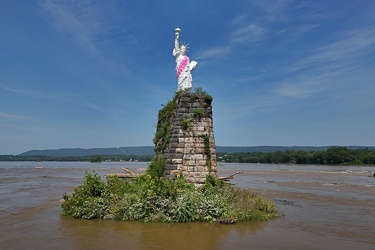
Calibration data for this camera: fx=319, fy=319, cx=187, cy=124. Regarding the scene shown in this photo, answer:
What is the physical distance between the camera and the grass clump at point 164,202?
11000 millimetres

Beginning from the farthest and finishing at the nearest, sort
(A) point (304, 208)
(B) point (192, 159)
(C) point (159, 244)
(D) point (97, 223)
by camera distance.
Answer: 1. (A) point (304, 208)
2. (B) point (192, 159)
3. (D) point (97, 223)
4. (C) point (159, 244)

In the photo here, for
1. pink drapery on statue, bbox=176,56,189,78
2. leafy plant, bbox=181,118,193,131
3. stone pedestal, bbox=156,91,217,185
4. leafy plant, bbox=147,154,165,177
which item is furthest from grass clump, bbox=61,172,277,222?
pink drapery on statue, bbox=176,56,189,78

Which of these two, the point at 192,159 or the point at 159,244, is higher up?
the point at 192,159

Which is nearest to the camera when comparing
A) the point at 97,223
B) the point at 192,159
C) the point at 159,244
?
the point at 159,244

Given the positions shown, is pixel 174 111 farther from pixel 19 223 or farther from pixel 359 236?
pixel 359 236

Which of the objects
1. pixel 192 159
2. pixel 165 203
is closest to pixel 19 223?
pixel 165 203

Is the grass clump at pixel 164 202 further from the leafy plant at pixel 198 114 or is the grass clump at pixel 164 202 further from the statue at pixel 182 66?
the statue at pixel 182 66

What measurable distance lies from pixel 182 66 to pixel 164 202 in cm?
689

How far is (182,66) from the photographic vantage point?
1520cm

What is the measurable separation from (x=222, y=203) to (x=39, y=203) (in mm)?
10681

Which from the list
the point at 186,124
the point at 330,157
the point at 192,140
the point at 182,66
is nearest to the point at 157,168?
the point at 192,140

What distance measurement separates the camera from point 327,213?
14617 millimetres

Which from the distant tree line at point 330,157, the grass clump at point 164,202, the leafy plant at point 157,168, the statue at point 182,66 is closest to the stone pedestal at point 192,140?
the leafy plant at point 157,168

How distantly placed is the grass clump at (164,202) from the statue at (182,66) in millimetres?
4808
